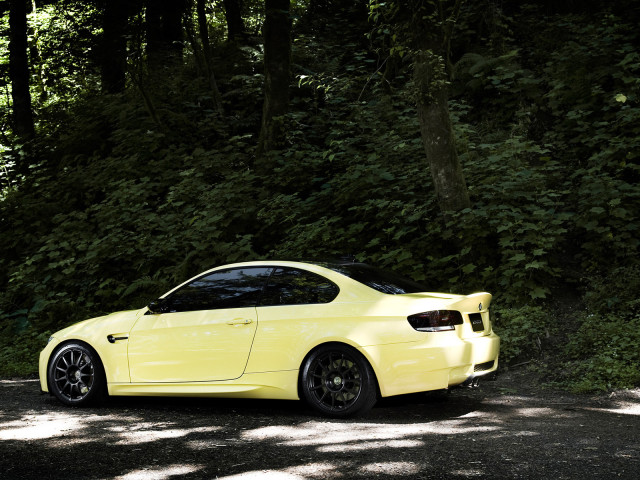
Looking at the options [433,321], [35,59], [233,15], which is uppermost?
[35,59]

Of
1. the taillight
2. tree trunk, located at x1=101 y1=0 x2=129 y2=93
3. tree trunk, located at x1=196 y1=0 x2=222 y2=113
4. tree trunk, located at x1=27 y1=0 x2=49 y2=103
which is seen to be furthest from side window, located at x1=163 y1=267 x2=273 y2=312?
tree trunk, located at x1=27 y1=0 x2=49 y2=103

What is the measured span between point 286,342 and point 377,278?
1138 mm

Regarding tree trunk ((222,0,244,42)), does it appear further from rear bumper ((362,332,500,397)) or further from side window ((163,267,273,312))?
rear bumper ((362,332,500,397))

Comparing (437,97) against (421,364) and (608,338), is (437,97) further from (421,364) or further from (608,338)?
(421,364)

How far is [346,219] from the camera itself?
1291cm

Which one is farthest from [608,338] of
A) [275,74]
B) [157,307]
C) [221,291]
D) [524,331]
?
[275,74]

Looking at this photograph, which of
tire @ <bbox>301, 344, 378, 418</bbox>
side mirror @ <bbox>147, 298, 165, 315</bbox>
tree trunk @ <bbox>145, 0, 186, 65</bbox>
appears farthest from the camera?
tree trunk @ <bbox>145, 0, 186, 65</bbox>

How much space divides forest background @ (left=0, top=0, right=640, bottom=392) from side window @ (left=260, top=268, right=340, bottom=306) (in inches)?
99.8

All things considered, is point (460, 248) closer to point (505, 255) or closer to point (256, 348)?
point (505, 255)

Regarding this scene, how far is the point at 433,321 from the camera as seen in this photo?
6.51 meters

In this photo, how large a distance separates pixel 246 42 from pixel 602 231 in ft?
50.4

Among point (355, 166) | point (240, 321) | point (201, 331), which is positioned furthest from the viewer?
point (355, 166)

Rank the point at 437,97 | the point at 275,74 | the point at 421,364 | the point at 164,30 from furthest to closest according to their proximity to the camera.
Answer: the point at 164,30 → the point at 275,74 → the point at 437,97 → the point at 421,364

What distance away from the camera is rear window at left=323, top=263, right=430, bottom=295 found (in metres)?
6.97
